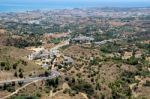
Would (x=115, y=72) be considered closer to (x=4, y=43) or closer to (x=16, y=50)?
(x=16, y=50)

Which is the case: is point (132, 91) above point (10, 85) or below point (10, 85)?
below

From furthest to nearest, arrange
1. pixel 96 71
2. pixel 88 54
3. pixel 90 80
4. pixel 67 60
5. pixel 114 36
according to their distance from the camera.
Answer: pixel 114 36 → pixel 88 54 → pixel 67 60 → pixel 96 71 → pixel 90 80

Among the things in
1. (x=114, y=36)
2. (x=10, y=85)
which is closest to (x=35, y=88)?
(x=10, y=85)

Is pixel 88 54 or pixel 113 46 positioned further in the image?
pixel 113 46

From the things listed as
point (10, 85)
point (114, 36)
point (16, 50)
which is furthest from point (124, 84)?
point (114, 36)

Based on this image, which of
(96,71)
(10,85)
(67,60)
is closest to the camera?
(10,85)

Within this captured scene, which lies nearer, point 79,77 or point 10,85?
point 10,85

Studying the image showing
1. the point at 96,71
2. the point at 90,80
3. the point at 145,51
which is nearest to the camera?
the point at 90,80

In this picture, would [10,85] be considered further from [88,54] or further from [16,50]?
[88,54]

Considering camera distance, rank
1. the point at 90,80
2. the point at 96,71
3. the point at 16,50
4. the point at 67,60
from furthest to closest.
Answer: the point at 16,50
the point at 67,60
the point at 96,71
the point at 90,80
